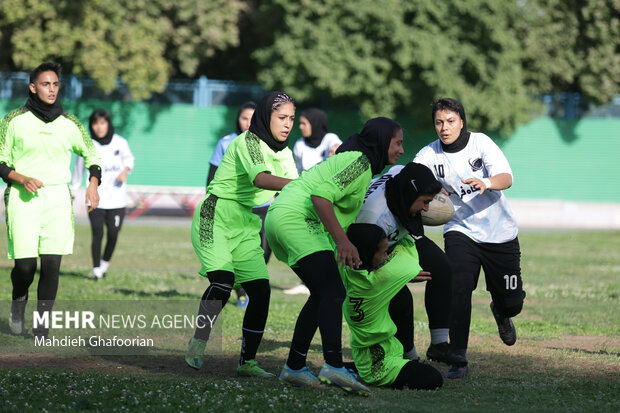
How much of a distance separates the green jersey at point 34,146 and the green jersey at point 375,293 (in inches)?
126

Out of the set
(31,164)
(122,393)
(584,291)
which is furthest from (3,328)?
(584,291)

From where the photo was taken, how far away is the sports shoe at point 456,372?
22.3 ft

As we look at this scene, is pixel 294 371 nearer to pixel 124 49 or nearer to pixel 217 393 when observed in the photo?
pixel 217 393

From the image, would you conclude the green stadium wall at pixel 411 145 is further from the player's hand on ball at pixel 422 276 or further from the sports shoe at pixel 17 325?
the player's hand on ball at pixel 422 276

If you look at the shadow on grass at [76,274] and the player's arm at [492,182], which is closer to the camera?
the player's arm at [492,182]

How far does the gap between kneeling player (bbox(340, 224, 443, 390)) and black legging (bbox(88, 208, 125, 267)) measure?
6.96m

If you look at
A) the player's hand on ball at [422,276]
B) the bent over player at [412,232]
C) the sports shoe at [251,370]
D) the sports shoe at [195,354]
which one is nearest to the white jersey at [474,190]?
the bent over player at [412,232]

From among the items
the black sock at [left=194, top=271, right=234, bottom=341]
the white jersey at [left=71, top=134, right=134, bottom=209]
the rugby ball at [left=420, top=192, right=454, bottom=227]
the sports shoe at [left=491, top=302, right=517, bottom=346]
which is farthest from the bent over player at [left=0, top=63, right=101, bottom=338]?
the white jersey at [left=71, top=134, right=134, bottom=209]

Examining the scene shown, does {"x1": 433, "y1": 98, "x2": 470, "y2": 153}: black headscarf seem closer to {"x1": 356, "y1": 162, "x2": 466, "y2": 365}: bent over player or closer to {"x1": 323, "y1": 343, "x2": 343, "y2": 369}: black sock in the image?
{"x1": 356, "y1": 162, "x2": 466, "y2": 365}: bent over player

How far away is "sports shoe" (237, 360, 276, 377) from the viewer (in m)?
6.74

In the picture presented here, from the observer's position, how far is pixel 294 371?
6.32 m

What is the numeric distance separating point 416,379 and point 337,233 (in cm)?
136

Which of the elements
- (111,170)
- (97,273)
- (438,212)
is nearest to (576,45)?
(111,170)

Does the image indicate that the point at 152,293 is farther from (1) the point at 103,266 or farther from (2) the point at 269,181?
(2) the point at 269,181
